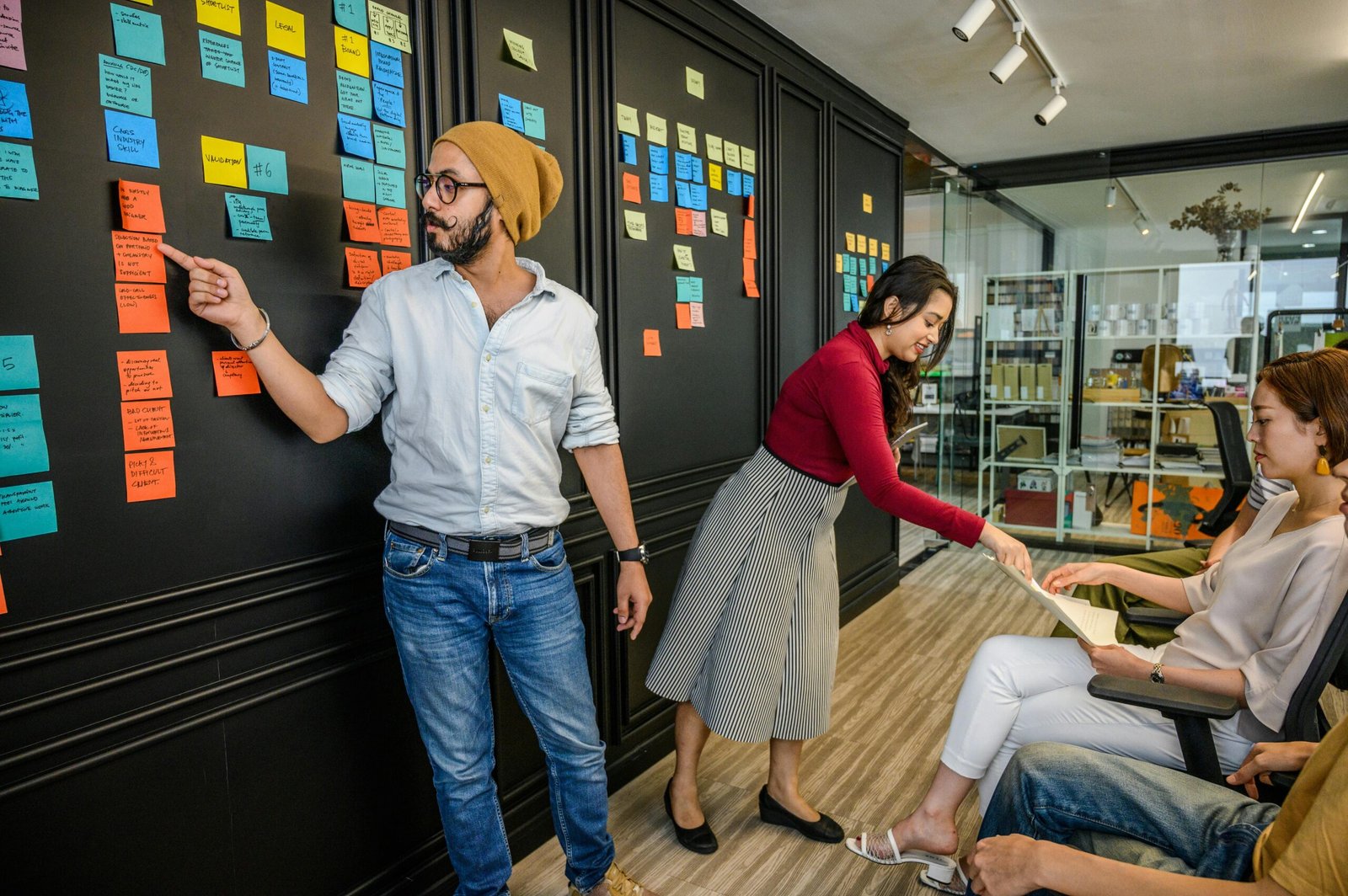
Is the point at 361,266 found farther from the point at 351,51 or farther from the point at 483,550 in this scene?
the point at 483,550

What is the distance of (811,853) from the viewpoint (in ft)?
7.40

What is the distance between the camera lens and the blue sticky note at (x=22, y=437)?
1.27m

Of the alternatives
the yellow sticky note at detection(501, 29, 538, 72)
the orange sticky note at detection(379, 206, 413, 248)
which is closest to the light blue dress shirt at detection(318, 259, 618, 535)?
the orange sticky note at detection(379, 206, 413, 248)

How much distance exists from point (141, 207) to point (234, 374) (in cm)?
31

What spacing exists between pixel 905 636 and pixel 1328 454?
2.53 m

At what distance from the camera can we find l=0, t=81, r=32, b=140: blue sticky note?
4.08ft

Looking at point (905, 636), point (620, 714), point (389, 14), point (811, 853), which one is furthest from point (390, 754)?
point (905, 636)

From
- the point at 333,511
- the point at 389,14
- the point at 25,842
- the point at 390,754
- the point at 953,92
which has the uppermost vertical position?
the point at 953,92

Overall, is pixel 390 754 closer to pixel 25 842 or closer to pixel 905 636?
pixel 25 842

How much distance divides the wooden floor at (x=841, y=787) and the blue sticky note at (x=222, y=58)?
1.89 metres

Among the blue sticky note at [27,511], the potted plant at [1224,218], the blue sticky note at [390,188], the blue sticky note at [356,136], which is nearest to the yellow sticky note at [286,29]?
the blue sticky note at [356,136]

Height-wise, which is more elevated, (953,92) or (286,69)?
(953,92)

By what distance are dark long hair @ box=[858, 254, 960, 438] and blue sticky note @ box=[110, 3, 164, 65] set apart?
1554 mm

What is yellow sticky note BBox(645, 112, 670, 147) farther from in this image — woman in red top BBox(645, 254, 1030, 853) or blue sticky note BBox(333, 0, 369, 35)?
blue sticky note BBox(333, 0, 369, 35)
